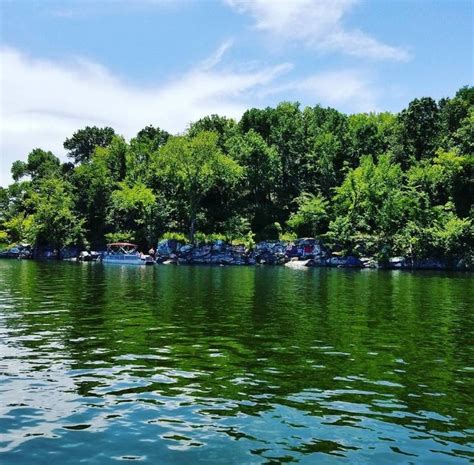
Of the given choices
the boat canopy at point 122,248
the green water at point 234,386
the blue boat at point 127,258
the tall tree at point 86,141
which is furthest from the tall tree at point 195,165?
the green water at point 234,386

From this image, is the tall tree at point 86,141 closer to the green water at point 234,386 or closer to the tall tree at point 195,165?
the tall tree at point 195,165

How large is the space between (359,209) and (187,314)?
216 ft

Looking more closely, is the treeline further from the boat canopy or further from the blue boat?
the blue boat

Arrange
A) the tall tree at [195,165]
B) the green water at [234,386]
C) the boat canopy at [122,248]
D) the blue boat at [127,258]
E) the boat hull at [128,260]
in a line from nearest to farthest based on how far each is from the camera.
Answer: the green water at [234,386] → the boat hull at [128,260] → the blue boat at [127,258] → the boat canopy at [122,248] → the tall tree at [195,165]

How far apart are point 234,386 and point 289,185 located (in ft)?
292

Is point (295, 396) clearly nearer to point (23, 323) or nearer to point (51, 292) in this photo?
point (23, 323)

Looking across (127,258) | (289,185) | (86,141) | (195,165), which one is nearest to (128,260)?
(127,258)

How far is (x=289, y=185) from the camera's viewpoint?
327 feet

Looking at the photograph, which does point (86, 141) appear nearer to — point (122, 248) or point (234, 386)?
point (122, 248)

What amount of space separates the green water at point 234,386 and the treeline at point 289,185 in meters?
57.5

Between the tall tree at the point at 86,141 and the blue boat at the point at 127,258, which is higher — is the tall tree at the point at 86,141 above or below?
above

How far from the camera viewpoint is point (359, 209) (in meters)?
85.6

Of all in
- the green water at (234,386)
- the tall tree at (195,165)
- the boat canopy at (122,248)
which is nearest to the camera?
the green water at (234,386)

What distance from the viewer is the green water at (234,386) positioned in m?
8.74
